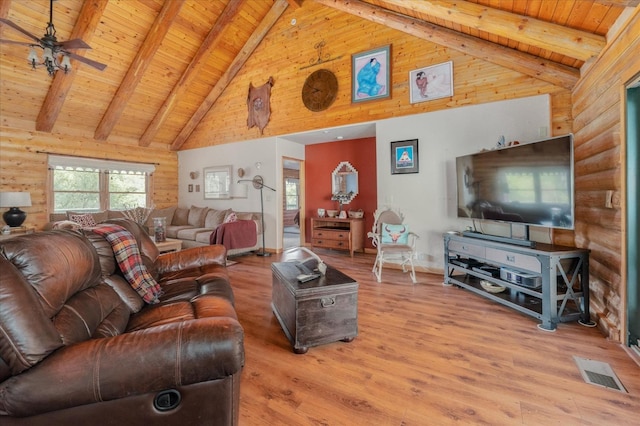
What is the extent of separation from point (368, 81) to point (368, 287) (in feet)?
11.1

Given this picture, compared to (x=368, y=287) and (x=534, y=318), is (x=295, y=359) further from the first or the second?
(x=534, y=318)

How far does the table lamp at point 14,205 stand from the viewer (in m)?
4.67

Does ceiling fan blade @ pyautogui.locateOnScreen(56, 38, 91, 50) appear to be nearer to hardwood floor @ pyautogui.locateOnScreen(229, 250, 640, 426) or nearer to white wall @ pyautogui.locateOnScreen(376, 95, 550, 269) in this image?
hardwood floor @ pyautogui.locateOnScreen(229, 250, 640, 426)

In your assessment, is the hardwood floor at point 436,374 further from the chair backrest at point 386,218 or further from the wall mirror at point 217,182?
the wall mirror at point 217,182

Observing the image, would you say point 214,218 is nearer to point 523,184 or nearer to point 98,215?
point 98,215

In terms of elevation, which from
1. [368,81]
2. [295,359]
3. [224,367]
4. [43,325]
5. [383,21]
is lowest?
[295,359]

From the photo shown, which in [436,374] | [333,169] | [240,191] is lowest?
[436,374]

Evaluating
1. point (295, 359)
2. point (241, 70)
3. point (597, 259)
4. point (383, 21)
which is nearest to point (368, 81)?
point (383, 21)

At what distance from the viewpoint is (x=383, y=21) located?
4336 millimetres

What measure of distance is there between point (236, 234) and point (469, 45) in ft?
15.1

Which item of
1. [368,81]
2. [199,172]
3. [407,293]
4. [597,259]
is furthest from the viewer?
[199,172]

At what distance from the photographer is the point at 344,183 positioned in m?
6.12

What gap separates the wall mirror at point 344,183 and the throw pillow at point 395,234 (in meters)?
1.99

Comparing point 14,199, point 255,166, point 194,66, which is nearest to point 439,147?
point 255,166
